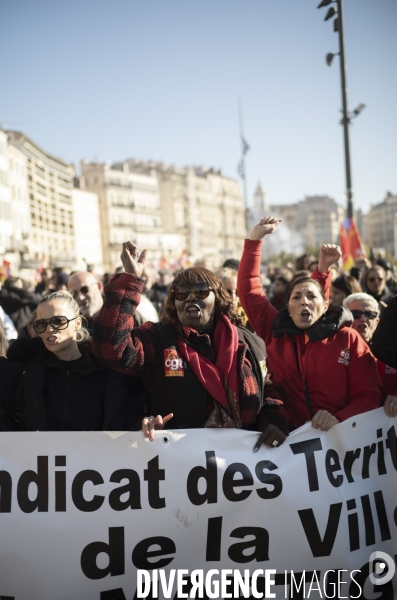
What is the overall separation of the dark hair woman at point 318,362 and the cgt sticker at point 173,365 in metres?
0.84

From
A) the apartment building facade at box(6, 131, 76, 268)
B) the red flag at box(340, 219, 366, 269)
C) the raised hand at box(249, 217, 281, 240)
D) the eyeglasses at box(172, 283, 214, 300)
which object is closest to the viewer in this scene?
the eyeglasses at box(172, 283, 214, 300)

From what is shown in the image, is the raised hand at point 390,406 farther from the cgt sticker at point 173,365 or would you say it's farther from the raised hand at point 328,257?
the cgt sticker at point 173,365

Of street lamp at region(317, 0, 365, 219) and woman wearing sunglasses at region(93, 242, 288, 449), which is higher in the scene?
street lamp at region(317, 0, 365, 219)

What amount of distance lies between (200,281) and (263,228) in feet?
3.72

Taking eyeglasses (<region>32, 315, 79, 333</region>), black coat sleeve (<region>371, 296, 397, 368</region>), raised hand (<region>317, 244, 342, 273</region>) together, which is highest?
raised hand (<region>317, 244, 342, 273</region>)

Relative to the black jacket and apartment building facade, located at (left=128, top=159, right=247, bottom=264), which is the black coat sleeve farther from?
apartment building facade, located at (left=128, top=159, right=247, bottom=264)

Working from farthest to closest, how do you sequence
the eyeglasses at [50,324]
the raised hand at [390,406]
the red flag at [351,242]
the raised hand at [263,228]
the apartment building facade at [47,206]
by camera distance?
the apartment building facade at [47,206] < the red flag at [351,242] < the raised hand at [263,228] < the raised hand at [390,406] < the eyeglasses at [50,324]

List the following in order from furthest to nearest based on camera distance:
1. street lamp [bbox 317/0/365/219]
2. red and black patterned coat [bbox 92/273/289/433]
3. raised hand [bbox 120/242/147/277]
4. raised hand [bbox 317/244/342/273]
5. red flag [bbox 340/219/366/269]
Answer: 1. red flag [bbox 340/219/366/269]
2. street lamp [bbox 317/0/365/219]
3. raised hand [bbox 317/244/342/273]
4. raised hand [bbox 120/242/147/277]
5. red and black patterned coat [bbox 92/273/289/433]

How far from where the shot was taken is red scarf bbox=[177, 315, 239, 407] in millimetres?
4172

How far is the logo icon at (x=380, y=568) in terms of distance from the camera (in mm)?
4332

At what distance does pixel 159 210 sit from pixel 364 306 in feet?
420

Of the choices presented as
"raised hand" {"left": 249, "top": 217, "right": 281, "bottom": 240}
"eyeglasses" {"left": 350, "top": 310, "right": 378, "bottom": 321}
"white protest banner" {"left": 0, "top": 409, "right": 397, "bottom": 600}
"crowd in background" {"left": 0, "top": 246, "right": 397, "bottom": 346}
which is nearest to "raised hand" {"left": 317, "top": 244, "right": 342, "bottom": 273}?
"crowd in background" {"left": 0, "top": 246, "right": 397, "bottom": 346}

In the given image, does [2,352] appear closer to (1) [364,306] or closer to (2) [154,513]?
(2) [154,513]

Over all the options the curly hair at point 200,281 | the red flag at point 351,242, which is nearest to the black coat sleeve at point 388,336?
the curly hair at point 200,281
